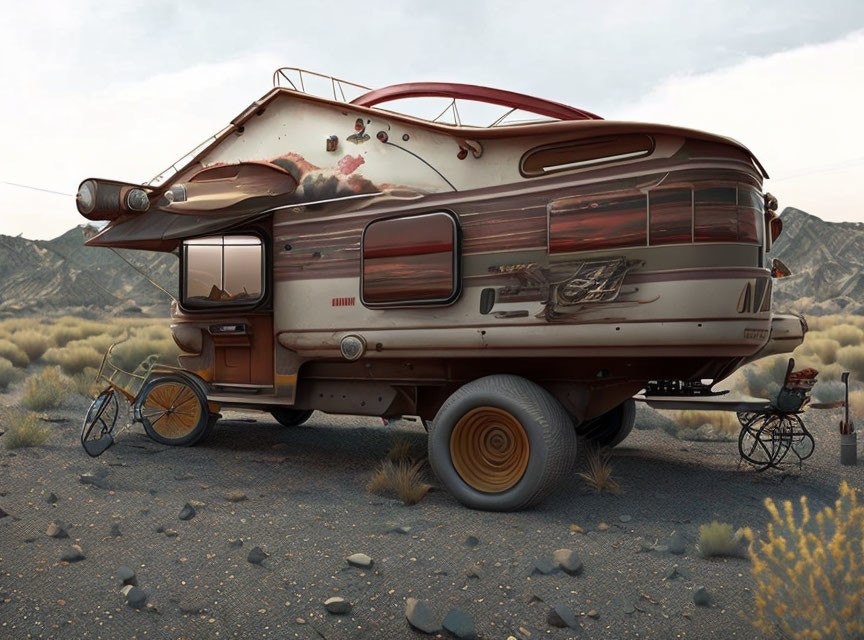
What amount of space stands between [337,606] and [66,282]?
43.5 meters

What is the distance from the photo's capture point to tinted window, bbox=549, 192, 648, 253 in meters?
5.97

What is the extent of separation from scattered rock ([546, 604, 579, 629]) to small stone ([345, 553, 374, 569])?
1282 mm

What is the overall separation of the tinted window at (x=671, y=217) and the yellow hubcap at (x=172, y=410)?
18.3ft

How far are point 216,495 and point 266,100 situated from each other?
422 centimetres

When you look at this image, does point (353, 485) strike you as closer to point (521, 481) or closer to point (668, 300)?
point (521, 481)

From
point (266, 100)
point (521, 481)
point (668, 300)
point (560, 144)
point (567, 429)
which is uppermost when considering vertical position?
point (266, 100)

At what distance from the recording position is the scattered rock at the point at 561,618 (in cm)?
433

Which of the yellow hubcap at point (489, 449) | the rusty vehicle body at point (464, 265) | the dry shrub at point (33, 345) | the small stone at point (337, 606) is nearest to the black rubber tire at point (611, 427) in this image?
the rusty vehicle body at point (464, 265)

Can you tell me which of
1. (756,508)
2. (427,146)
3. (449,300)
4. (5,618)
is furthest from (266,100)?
(756,508)

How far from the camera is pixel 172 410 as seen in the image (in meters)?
8.78

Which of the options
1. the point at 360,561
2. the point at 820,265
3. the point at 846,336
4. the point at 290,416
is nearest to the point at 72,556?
the point at 360,561

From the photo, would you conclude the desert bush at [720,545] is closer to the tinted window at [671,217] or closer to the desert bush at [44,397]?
the tinted window at [671,217]

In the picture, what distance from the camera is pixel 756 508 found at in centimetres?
651

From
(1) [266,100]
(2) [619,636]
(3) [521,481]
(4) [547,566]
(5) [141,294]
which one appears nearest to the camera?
(2) [619,636]
